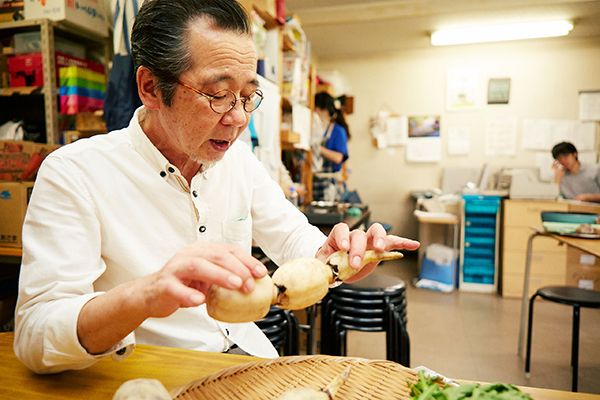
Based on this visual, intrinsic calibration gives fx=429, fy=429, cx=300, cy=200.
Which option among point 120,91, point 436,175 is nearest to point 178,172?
point 120,91

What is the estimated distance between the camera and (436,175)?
6430 mm

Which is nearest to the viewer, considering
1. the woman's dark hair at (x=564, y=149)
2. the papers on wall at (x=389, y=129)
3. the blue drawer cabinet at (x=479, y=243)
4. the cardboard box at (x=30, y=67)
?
the cardboard box at (x=30, y=67)

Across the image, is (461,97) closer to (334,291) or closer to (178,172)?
(334,291)

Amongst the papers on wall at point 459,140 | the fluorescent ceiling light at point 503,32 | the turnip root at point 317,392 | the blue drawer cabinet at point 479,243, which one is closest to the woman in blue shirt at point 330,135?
the blue drawer cabinet at point 479,243

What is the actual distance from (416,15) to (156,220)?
4700 millimetres

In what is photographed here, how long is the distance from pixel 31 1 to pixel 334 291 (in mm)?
2984

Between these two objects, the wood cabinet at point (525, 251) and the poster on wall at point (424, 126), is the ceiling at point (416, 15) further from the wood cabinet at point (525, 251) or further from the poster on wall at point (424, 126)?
the wood cabinet at point (525, 251)

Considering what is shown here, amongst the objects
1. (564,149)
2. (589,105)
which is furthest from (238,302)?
(589,105)

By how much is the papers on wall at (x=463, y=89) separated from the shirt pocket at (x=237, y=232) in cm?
563

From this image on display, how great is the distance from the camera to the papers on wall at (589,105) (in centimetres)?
587

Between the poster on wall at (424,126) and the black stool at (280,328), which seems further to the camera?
the poster on wall at (424,126)

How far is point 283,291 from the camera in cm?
80

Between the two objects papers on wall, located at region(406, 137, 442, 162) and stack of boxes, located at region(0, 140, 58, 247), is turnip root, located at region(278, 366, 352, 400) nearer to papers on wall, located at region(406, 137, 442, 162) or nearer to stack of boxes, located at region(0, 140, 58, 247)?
stack of boxes, located at region(0, 140, 58, 247)

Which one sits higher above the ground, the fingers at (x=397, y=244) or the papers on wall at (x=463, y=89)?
the papers on wall at (x=463, y=89)
